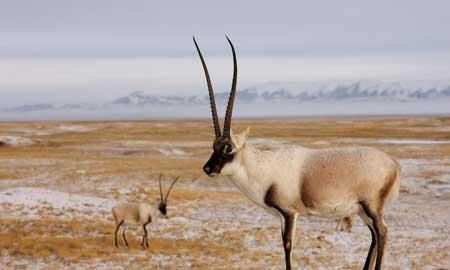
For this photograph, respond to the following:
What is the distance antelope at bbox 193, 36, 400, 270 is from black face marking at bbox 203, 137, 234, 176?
80 millimetres

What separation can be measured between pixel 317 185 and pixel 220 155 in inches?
66.6

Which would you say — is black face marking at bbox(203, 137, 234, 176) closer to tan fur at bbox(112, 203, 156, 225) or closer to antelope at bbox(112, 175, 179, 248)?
antelope at bbox(112, 175, 179, 248)

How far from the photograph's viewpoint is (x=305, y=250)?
17.4 meters

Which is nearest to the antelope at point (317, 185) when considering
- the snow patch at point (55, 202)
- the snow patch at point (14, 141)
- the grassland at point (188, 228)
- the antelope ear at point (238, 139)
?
Result: the antelope ear at point (238, 139)

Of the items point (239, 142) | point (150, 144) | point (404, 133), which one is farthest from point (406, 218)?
point (404, 133)

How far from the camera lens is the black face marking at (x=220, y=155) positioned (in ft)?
30.1

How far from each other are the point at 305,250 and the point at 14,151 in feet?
140

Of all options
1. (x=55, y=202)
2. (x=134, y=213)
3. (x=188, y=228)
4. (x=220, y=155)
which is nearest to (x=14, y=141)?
(x=55, y=202)

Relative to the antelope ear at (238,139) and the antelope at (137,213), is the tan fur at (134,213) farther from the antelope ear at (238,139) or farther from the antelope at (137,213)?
the antelope ear at (238,139)

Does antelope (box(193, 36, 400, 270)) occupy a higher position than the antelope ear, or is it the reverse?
the antelope ear

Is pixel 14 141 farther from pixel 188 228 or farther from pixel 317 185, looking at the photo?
pixel 317 185

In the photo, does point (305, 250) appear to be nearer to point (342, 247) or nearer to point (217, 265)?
point (342, 247)

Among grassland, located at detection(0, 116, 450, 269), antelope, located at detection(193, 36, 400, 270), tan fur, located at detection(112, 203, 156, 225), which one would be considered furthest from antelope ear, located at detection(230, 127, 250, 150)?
tan fur, located at detection(112, 203, 156, 225)

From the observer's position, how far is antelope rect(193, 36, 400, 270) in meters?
9.60
